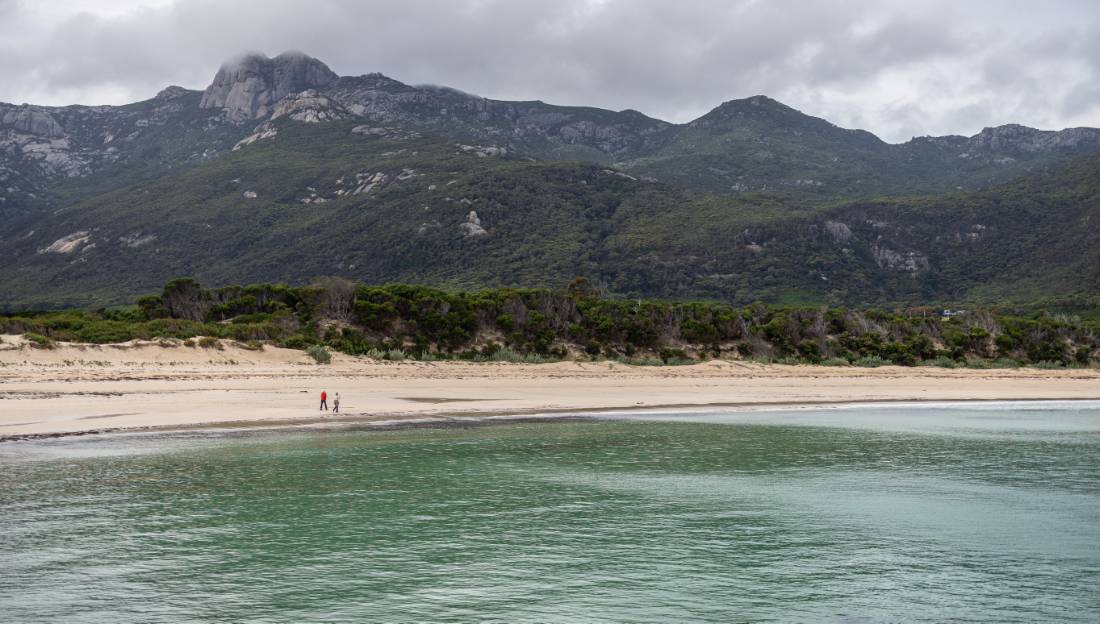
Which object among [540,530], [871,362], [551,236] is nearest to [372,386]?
[540,530]

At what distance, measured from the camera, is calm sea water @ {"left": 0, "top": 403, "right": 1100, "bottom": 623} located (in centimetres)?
1159

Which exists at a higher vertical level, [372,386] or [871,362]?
[871,362]

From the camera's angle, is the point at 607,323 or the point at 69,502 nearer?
the point at 69,502

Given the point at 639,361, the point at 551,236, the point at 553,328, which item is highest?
the point at 551,236

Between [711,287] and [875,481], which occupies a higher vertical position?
[711,287]

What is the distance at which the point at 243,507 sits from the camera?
16859 millimetres

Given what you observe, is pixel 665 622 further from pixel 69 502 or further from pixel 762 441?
pixel 762 441

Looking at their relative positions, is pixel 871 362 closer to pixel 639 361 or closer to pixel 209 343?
pixel 639 361

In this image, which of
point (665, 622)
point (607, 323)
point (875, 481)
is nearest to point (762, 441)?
point (875, 481)

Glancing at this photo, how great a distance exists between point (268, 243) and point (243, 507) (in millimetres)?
134248

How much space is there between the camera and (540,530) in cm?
1545

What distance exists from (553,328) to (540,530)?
39286 mm

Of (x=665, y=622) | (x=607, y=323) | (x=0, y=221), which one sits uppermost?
(x=0, y=221)

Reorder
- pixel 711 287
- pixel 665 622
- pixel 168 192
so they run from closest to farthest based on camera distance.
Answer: pixel 665 622
pixel 711 287
pixel 168 192
